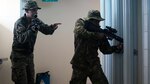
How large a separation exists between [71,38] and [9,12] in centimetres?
126

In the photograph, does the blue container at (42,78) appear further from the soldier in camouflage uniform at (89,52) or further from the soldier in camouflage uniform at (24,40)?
the soldier in camouflage uniform at (89,52)

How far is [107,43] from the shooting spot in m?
3.52

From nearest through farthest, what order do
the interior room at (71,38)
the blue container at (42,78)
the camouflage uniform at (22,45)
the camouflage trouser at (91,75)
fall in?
the interior room at (71,38)
the camouflage trouser at (91,75)
the camouflage uniform at (22,45)
the blue container at (42,78)

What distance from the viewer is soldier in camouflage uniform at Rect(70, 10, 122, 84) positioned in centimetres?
351

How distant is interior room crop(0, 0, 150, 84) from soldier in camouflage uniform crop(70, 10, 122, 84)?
172 mm

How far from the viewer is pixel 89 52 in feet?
11.7

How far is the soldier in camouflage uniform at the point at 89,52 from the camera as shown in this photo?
11.5ft

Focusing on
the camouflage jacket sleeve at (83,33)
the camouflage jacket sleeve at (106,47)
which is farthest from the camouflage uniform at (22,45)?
the camouflage jacket sleeve at (106,47)

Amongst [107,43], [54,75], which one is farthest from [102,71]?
[54,75]

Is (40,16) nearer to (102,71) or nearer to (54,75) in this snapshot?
(54,75)

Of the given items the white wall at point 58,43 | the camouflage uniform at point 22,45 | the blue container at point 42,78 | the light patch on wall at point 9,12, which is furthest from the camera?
the white wall at point 58,43

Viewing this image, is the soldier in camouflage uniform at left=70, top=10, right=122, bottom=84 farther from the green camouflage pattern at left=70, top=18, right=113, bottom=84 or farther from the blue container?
the blue container

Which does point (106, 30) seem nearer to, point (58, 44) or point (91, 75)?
point (91, 75)

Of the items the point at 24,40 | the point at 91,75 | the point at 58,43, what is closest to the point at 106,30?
the point at 91,75
